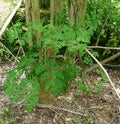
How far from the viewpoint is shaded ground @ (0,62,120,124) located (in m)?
3.29

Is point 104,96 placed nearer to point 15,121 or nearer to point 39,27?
point 15,121

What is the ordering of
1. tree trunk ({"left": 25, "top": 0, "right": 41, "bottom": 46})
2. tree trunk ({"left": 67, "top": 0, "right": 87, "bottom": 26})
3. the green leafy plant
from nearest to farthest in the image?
the green leafy plant, tree trunk ({"left": 67, "top": 0, "right": 87, "bottom": 26}), tree trunk ({"left": 25, "top": 0, "right": 41, "bottom": 46})

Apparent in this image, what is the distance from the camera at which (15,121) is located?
324 centimetres

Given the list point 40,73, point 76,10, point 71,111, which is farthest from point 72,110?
point 76,10

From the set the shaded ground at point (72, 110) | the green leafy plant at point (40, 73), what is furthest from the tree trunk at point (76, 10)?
the shaded ground at point (72, 110)

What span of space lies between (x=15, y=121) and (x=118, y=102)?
116cm

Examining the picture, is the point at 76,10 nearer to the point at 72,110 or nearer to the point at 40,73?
the point at 40,73

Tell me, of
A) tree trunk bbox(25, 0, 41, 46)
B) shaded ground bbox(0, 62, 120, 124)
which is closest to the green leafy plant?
tree trunk bbox(25, 0, 41, 46)

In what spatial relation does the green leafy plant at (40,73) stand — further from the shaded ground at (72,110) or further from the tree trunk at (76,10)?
the shaded ground at (72,110)

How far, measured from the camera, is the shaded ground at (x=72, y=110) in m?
3.29

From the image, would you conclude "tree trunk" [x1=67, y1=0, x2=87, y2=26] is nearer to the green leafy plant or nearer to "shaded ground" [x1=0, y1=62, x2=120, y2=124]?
the green leafy plant

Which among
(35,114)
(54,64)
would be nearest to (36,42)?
(54,64)

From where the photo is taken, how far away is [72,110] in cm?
347

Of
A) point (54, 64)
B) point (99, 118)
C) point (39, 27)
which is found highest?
point (39, 27)
